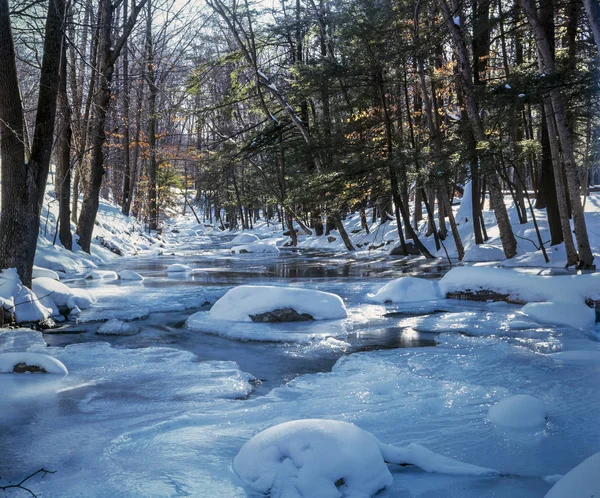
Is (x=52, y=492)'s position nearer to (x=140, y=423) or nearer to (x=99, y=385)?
(x=140, y=423)

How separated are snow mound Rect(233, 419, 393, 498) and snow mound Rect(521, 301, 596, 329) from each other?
17.0 ft

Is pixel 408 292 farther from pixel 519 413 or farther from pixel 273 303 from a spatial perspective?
pixel 519 413

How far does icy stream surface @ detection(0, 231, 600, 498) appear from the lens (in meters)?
3.12

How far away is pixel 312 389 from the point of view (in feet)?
15.5

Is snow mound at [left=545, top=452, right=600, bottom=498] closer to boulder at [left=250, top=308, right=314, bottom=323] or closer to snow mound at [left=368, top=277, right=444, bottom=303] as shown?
boulder at [left=250, top=308, right=314, bottom=323]

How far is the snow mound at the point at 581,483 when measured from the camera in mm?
2480

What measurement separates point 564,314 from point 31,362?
21.6ft

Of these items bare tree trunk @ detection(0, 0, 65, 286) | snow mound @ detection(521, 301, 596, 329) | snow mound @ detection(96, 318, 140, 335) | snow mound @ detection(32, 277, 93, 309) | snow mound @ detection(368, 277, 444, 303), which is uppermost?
bare tree trunk @ detection(0, 0, 65, 286)

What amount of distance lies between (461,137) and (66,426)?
13.8 meters

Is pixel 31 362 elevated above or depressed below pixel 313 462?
above

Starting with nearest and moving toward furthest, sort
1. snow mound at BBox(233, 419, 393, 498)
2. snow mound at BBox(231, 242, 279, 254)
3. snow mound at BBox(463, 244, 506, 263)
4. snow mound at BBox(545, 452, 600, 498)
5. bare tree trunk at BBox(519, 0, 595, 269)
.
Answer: snow mound at BBox(545, 452, 600, 498)
snow mound at BBox(233, 419, 393, 498)
bare tree trunk at BBox(519, 0, 595, 269)
snow mound at BBox(463, 244, 506, 263)
snow mound at BBox(231, 242, 279, 254)

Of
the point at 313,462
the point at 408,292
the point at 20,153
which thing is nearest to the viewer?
the point at 313,462

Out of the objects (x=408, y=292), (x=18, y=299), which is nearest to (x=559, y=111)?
(x=408, y=292)

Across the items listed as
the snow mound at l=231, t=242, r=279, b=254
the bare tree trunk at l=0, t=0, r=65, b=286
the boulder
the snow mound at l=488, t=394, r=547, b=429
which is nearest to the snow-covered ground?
the snow mound at l=488, t=394, r=547, b=429
